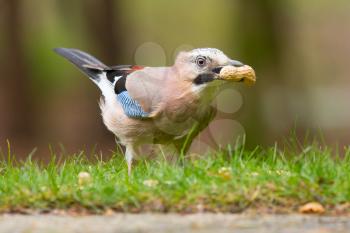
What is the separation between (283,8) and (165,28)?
16645 millimetres

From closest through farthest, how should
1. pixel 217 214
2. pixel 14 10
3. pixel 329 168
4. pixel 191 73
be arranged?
pixel 217 214, pixel 329 168, pixel 191 73, pixel 14 10

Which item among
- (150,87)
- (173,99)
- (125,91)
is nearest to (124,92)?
(125,91)

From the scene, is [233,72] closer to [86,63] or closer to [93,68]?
[93,68]

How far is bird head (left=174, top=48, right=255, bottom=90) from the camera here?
21.9 ft

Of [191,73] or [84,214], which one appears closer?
[84,214]

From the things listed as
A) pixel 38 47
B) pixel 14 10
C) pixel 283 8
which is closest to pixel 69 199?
pixel 283 8

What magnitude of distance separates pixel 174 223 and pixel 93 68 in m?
3.56

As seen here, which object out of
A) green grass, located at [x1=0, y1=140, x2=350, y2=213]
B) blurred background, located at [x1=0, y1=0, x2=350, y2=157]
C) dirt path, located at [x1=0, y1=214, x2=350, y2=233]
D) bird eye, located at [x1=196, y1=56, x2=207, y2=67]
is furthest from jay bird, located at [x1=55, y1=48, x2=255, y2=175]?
dirt path, located at [x1=0, y1=214, x2=350, y2=233]

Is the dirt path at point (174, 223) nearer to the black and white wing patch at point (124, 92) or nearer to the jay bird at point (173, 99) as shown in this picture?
the jay bird at point (173, 99)

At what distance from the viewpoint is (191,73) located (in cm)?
688

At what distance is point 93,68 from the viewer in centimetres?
826

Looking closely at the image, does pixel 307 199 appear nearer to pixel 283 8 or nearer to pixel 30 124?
pixel 283 8

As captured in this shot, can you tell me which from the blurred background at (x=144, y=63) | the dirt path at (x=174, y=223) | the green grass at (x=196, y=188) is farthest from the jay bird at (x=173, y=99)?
the dirt path at (x=174, y=223)

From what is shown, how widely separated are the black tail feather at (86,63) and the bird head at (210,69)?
1.41 meters
